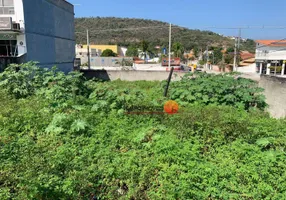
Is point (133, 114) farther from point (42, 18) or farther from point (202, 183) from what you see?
point (42, 18)

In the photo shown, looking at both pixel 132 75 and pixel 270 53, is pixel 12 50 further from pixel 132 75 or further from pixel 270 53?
pixel 270 53

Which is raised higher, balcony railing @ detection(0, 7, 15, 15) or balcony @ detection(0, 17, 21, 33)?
balcony railing @ detection(0, 7, 15, 15)

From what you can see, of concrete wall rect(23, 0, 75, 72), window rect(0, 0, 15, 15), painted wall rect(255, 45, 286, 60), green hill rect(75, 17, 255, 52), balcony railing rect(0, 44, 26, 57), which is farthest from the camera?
green hill rect(75, 17, 255, 52)

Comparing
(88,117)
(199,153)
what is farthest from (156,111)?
(199,153)

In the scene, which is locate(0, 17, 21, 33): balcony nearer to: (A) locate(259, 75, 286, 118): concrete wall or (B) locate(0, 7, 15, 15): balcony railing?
(B) locate(0, 7, 15, 15): balcony railing

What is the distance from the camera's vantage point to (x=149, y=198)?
305cm

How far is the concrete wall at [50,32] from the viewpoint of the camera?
14213mm

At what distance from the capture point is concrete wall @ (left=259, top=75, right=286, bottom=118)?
7.66 m

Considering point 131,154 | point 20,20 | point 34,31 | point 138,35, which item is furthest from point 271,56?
point 138,35

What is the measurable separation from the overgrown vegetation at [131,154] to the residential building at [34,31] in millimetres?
8355

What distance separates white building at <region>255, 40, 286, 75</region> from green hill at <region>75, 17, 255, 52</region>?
42284mm

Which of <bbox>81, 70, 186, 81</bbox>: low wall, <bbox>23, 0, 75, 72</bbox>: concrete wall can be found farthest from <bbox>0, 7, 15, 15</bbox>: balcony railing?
<bbox>81, 70, 186, 81</bbox>: low wall

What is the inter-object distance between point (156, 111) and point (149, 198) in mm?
3627

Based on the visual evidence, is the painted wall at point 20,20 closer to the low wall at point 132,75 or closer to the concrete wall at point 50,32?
the concrete wall at point 50,32
